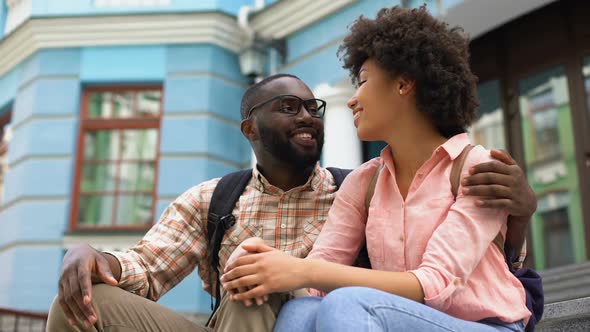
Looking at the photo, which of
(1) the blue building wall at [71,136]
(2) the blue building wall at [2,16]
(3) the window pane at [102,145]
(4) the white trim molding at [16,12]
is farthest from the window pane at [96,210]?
(2) the blue building wall at [2,16]

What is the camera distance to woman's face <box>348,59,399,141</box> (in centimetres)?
193

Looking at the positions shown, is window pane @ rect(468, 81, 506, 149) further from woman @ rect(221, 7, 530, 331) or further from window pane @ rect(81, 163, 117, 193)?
woman @ rect(221, 7, 530, 331)

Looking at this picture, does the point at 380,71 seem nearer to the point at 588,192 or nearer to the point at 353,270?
the point at 353,270

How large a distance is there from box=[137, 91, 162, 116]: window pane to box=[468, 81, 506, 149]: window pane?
3.14 metres

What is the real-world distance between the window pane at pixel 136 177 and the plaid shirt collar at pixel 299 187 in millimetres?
4537

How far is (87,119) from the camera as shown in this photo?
6938 millimetres

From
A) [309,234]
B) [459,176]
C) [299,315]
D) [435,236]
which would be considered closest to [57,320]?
[299,315]

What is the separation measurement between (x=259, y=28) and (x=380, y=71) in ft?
16.5

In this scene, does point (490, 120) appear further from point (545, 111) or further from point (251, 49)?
point (251, 49)

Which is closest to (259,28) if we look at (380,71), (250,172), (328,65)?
(328,65)

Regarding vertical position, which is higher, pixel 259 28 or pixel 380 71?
pixel 259 28

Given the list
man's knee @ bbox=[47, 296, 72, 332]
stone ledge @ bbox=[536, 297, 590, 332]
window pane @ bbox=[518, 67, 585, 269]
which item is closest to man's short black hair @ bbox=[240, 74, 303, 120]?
man's knee @ bbox=[47, 296, 72, 332]

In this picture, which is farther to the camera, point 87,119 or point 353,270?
point 87,119

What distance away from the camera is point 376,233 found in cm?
187
